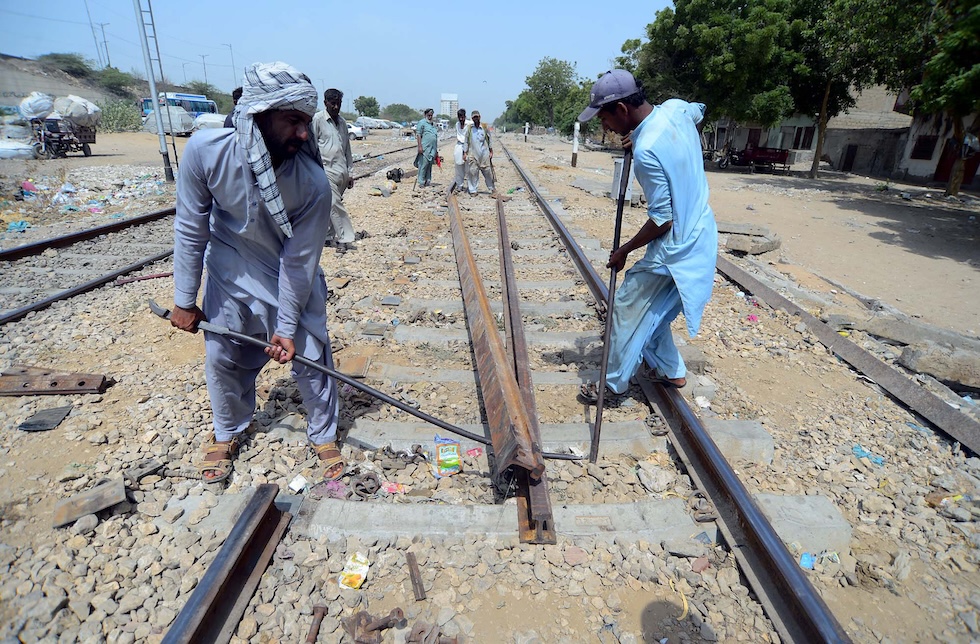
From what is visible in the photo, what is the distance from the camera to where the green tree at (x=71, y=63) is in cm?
5520

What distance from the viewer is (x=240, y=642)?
2.02 metres

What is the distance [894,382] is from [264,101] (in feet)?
14.8

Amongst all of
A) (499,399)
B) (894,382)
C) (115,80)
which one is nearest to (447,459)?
(499,399)

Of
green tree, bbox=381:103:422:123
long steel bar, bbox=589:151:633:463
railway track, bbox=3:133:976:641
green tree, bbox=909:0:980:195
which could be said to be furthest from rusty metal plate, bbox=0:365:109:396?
green tree, bbox=381:103:422:123

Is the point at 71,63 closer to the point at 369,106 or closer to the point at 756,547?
the point at 369,106

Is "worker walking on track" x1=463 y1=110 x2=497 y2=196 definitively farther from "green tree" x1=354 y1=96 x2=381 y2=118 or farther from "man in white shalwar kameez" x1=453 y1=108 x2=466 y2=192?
"green tree" x1=354 y1=96 x2=381 y2=118

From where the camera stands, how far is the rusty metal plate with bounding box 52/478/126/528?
2.44m

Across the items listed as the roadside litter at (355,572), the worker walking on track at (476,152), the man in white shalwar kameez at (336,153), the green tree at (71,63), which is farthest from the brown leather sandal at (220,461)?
the green tree at (71,63)

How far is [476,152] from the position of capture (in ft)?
37.8

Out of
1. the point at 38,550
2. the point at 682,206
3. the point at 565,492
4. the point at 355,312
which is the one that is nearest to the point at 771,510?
the point at 565,492

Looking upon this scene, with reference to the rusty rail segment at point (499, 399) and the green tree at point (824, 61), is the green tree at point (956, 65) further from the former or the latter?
the rusty rail segment at point (499, 399)

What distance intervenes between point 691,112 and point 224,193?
2480mm

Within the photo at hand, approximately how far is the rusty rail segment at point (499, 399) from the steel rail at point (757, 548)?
93cm

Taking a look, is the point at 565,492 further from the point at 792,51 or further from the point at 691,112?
the point at 792,51
